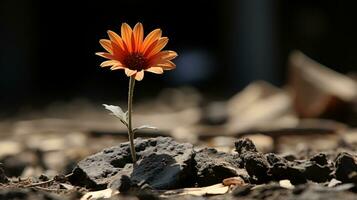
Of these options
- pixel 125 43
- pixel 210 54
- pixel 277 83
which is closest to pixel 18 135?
pixel 125 43

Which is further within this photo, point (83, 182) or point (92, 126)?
point (92, 126)

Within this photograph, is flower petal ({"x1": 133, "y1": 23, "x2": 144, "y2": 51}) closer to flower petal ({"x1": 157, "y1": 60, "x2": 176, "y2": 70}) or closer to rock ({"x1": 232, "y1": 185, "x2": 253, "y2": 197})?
flower petal ({"x1": 157, "y1": 60, "x2": 176, "y2": 70})

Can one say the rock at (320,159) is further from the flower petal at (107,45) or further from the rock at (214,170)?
the flower petal at (107,45)

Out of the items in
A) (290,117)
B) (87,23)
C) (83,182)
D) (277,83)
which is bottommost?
(83,182)

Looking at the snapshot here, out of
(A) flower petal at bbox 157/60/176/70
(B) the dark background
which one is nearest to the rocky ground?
(A) flower petal at bbox 157/60/176/70

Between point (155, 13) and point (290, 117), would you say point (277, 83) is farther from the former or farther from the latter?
point (290, 117)

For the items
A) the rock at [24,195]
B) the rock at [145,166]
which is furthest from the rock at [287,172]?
the rock at [24,195]

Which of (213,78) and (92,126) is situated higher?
(213,78)
